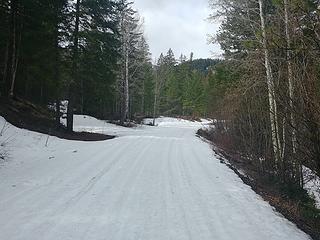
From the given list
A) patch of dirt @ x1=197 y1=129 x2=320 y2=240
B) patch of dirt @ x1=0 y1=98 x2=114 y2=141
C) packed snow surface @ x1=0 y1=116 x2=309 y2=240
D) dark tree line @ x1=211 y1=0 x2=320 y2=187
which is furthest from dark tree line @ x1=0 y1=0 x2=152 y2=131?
patch of dirt @ x1=197 y1=129 x2=320 y2=240

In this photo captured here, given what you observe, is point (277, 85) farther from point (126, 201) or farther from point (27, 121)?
point (27, 121)

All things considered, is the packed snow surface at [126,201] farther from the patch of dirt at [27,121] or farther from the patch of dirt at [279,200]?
the patch of dirt at [27,121]

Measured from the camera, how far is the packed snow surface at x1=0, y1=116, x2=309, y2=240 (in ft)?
20.6

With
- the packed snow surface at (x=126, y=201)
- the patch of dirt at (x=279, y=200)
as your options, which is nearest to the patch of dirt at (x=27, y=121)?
the packed snow surface at (x=126, y=201)

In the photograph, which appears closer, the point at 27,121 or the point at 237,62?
the point at 237,62

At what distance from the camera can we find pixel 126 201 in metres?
8.16

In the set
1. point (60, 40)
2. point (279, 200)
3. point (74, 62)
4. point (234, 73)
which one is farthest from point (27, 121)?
point (279, 200)

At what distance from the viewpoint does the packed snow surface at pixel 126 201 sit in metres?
6.28

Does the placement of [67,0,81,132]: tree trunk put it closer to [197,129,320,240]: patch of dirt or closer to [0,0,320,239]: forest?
[0,0,320,239]: forest

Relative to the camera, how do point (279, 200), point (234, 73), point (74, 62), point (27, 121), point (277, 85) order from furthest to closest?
point (74, 62) < point (27, 121) < point (234, 73) < point (279, 200) < point (277, 85)

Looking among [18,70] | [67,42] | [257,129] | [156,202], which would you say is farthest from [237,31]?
[18,70]

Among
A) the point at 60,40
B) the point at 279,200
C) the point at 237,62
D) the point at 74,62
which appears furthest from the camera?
the point at 60,40

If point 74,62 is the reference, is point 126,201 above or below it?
below

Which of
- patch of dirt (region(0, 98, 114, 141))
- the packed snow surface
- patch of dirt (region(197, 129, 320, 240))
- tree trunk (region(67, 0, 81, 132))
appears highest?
tree trunk (region(67, 0, 81, 132))
